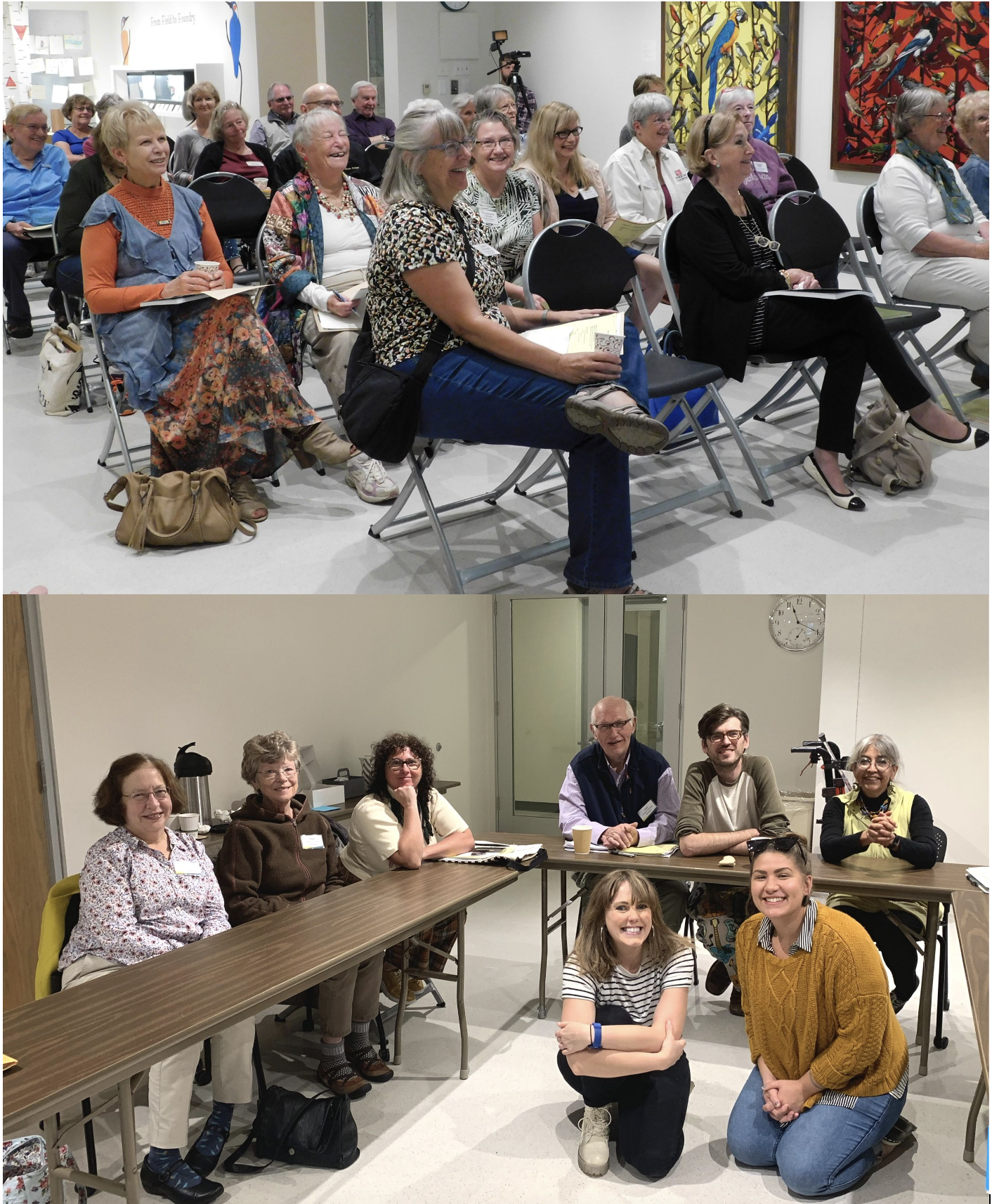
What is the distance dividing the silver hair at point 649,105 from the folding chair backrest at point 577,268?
3.99 feet

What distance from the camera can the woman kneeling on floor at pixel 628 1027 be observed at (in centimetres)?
304

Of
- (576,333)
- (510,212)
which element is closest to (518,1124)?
(576,333)

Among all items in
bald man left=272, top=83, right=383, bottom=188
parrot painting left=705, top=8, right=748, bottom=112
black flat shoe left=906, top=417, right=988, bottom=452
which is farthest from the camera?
bald man left=272, top=83, right=383, bottom=188

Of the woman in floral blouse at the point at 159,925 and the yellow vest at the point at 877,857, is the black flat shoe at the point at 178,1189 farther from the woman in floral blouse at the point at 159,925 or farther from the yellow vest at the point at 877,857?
the yellow vest at the point at 877,857

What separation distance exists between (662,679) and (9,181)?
17.8ft

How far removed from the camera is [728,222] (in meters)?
4.09

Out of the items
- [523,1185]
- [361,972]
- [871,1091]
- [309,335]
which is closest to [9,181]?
[309,335]

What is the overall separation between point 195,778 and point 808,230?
3.89 m

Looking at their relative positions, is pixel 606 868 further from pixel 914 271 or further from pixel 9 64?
pixel 9 64

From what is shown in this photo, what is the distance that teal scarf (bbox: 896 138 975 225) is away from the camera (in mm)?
4594

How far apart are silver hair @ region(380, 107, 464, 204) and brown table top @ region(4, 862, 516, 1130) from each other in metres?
2.18

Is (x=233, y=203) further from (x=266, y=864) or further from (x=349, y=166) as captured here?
(x=266, y=864)

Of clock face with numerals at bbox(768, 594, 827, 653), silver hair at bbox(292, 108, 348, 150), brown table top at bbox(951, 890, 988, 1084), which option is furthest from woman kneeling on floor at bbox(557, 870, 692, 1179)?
clock face with numerals at bbox(768, 594, 827, 653)

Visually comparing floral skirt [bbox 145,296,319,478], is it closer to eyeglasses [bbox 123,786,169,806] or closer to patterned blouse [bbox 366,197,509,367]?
patterned blouse [bbox 366,197,509,367]
